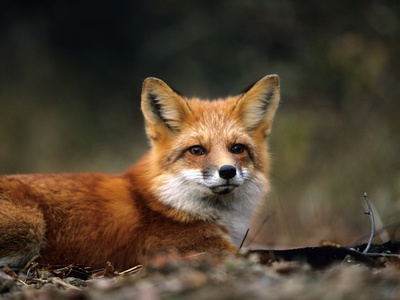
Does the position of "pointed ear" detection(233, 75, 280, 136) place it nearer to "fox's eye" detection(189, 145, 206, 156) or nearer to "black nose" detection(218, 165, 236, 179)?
"fox's eye" detection(189, 145, 206, 156)

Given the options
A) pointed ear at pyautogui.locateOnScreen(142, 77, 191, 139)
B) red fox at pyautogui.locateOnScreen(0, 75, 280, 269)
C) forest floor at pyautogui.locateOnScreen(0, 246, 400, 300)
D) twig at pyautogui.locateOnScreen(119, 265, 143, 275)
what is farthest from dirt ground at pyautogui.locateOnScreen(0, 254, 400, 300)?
pointed ear at pyautogui.locateOnScreen(142, 77, 191, 139)

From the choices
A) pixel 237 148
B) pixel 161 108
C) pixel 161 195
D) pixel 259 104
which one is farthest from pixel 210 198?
pixel 259 104

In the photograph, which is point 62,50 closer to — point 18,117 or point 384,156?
point 18,117

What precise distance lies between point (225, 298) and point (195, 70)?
1349 centimetres

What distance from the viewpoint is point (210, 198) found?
22.1 feet

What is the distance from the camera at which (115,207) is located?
6590 millimetres

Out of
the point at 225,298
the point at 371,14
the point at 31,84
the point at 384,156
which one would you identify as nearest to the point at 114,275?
the point at 225,298

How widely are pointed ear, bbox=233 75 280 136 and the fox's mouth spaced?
45.3 inches

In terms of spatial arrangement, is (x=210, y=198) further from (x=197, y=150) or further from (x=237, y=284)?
(x=237, y=284)

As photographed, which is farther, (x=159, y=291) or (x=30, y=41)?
(x=30, y=41)

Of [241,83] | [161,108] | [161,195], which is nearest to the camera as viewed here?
[161,195]

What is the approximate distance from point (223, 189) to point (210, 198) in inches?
15.9

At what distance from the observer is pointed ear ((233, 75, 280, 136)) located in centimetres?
721

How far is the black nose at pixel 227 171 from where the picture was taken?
6219mm
